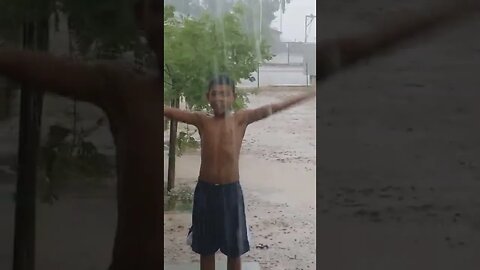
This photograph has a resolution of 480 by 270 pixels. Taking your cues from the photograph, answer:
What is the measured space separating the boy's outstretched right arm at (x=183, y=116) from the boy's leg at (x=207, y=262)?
21 centimetres

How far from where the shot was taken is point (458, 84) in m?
0.87

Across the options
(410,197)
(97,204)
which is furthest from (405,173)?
(97,204)

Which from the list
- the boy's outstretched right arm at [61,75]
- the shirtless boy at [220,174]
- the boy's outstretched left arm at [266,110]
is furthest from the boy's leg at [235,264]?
the boy's outstretched right arm at [61,75]

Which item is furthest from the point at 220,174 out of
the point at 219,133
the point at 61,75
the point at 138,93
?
the point at 61,75

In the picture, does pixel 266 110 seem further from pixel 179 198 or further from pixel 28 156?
pixel 28 156

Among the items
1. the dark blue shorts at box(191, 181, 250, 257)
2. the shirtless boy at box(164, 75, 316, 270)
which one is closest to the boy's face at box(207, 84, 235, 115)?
the shirtless boy at box(164, 75, 316, 270)

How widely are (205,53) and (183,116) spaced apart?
11 centimetres

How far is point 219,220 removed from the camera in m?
0.90

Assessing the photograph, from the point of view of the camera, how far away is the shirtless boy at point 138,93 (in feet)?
2.83

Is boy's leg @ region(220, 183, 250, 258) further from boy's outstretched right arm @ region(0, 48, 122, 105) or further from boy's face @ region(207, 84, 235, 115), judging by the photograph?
boy's outstretched right arm @ region(0, 48, 122, 105)

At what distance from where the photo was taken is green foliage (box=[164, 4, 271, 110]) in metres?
0.89

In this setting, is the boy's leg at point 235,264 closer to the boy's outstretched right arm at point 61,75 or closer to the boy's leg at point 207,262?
the boy's leg at point 207,262

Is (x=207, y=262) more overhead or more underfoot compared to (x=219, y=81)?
more underfoot

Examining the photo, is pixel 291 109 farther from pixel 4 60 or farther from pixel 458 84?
pixel 4 60
